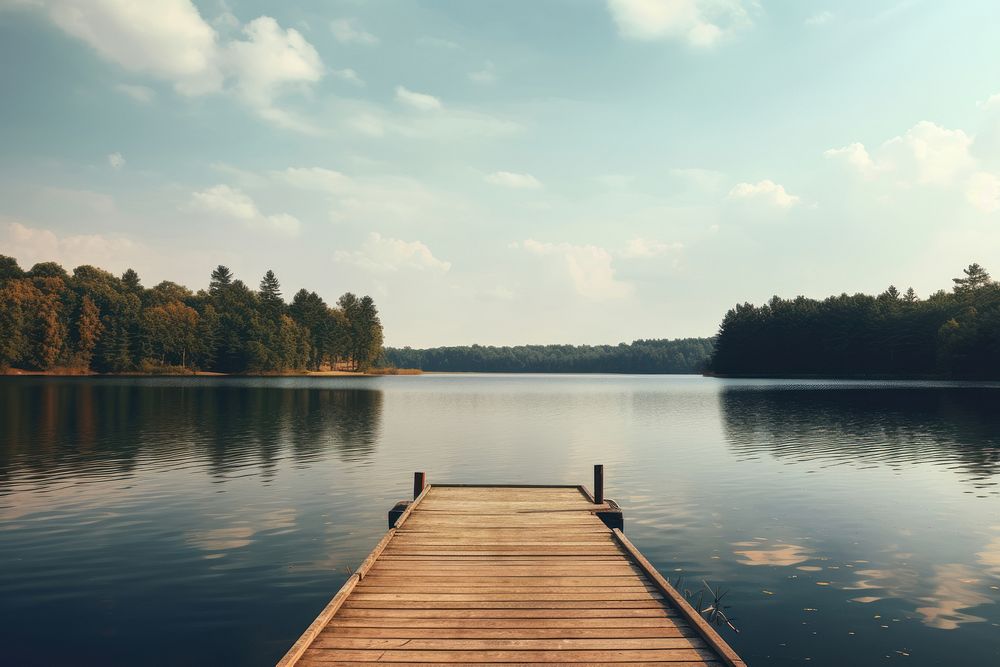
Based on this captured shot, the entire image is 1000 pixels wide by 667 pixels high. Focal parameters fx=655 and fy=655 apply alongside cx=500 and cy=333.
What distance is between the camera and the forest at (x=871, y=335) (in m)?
122

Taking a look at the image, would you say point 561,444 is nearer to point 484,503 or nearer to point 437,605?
point 484,503

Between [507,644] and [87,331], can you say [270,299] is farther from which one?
[507,644]

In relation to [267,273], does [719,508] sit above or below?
below

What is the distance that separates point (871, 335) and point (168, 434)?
153971 millimetres

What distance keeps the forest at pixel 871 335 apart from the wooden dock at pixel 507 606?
130811 mm

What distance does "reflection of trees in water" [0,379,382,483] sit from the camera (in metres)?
30.4

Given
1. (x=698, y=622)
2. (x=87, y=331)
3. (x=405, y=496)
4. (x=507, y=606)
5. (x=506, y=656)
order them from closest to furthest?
1. (x=506, y=656)
2. (x=698, y=622)
3. (x=507, y=606)
4. (x=405, y=496)
5. (x=87, y=331)

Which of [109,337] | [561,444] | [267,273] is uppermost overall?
[267,273]

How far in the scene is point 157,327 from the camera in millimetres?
Result: 157250

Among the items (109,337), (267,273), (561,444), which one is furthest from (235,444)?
(267,273)

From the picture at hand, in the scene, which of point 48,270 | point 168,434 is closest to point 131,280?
point 48,270

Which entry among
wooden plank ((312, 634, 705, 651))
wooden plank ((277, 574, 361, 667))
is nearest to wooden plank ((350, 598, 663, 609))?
wooden plank ((277, 574, 361, 667))

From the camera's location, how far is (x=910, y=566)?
1538 cm

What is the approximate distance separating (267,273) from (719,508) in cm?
18592
